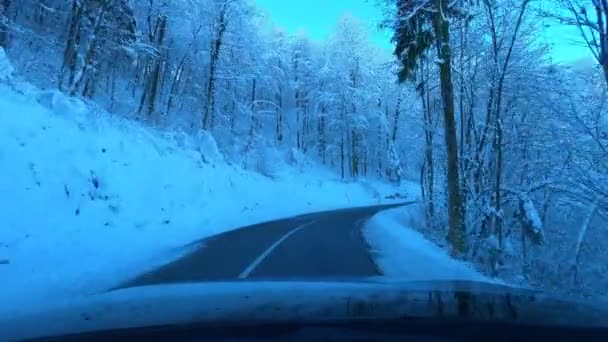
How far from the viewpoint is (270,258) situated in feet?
38.6

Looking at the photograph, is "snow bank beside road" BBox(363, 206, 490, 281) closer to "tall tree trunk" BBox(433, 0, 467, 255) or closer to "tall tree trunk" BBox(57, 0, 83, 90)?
"tall tree trunk" BBox(433, 0, 467, 255)

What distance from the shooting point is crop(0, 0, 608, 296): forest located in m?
12.6

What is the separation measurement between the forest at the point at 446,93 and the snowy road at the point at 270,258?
2.89 meters

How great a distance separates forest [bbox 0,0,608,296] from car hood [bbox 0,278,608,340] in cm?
571

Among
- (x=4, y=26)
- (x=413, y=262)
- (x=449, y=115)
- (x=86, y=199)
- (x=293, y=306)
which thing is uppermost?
(x=4, y=26)

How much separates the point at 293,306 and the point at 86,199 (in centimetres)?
1016

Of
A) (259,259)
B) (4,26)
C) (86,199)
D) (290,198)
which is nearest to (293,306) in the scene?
(259,259)

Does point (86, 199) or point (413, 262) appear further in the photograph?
point (86, 199)

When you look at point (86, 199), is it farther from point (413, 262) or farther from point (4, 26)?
point (4, 26)

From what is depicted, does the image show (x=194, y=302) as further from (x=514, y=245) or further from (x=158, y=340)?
(x=514, y=245)

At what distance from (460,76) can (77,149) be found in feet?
39.6

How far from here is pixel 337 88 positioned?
55156 millimetres

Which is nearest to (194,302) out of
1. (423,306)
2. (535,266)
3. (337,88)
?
(423,306)

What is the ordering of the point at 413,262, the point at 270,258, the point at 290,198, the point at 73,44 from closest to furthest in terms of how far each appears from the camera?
1. the point at 413,262
2. the point at 270,258
3. the point at 73,44
4. the point at 290,198
